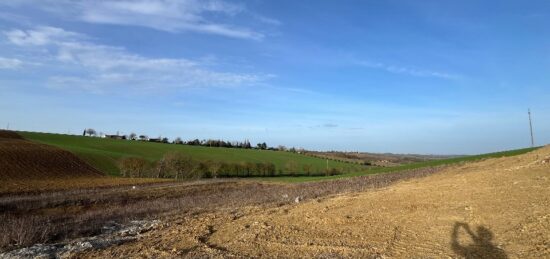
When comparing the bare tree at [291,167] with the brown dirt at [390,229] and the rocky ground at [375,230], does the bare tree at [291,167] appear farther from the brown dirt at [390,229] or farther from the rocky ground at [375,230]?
the rocky ground at [375,230]

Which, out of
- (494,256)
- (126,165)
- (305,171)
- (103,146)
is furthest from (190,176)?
(494,256)

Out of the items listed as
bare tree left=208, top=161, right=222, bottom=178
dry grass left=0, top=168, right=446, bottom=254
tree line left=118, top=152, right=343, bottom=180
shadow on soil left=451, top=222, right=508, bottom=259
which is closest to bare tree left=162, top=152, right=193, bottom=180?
tree line left=118, top=152, right=343, bottom=180

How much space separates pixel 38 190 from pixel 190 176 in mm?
29203

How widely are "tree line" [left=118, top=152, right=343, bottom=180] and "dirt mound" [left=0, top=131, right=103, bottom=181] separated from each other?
5.69m

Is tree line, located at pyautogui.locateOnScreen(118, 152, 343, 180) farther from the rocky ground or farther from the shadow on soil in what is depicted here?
the shadow on soil

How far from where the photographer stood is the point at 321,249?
351 inches

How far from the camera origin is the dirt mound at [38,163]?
45.9 m

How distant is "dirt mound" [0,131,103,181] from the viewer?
4588 centimetres

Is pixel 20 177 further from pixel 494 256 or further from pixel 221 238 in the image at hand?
pixel 494 256

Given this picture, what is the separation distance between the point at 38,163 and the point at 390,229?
5162cm

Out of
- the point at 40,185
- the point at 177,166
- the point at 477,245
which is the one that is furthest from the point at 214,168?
the point at 477,245

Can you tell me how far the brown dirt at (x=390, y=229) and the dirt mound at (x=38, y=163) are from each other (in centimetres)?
3844

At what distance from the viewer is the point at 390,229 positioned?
10.3m

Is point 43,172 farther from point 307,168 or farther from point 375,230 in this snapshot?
point 375,230
